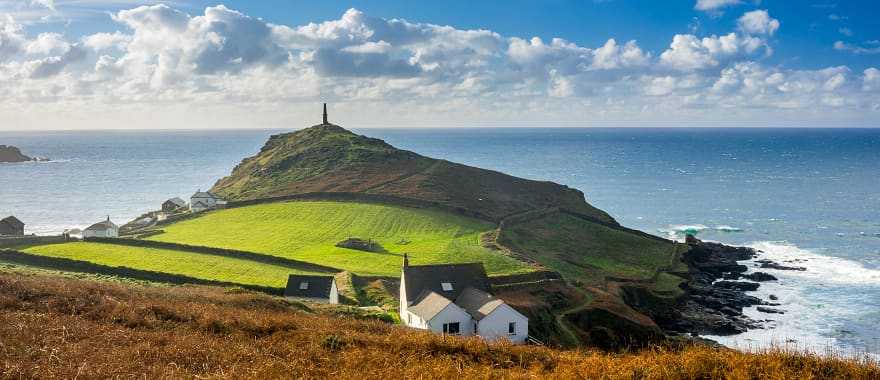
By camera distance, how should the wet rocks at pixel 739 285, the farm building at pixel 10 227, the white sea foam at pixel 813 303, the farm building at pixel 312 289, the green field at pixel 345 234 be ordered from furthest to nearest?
the farm building at pixel 10 227 → the wet rocks at pixel 739 285 → the green field at pixel 345 234 → the white sea foam at pixel 813 303 → the farm building at pixel 312 289

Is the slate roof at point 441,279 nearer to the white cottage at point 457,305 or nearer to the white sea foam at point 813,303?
the white cottage at point 457,305

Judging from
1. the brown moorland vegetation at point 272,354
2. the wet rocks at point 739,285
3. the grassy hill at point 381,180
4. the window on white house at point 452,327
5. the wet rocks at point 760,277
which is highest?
the grassy hill at point 381,180

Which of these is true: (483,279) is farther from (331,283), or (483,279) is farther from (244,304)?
(244,304)

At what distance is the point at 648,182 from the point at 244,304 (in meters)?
159

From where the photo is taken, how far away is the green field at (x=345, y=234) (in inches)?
2402

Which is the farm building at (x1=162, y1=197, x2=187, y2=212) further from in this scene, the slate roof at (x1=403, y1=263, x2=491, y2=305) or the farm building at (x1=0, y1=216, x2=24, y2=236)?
the slate roof at (x1=403, y1=263, x2=491, y2=305)

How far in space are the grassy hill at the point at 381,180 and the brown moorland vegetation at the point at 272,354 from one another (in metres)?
65.9

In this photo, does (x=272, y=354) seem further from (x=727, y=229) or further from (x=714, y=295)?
(x=727, y=229)

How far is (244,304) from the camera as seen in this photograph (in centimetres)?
2870

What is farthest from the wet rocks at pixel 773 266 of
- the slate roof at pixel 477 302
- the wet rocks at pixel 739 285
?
the slate roof at pixel 477 302

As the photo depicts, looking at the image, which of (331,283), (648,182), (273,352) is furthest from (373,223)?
(648,182)

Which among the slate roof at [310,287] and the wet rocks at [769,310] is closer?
the slate roof at [310,287]

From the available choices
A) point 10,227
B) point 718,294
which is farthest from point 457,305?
point 10,227

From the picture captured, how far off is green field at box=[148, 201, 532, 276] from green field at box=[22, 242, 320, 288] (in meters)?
5.35
